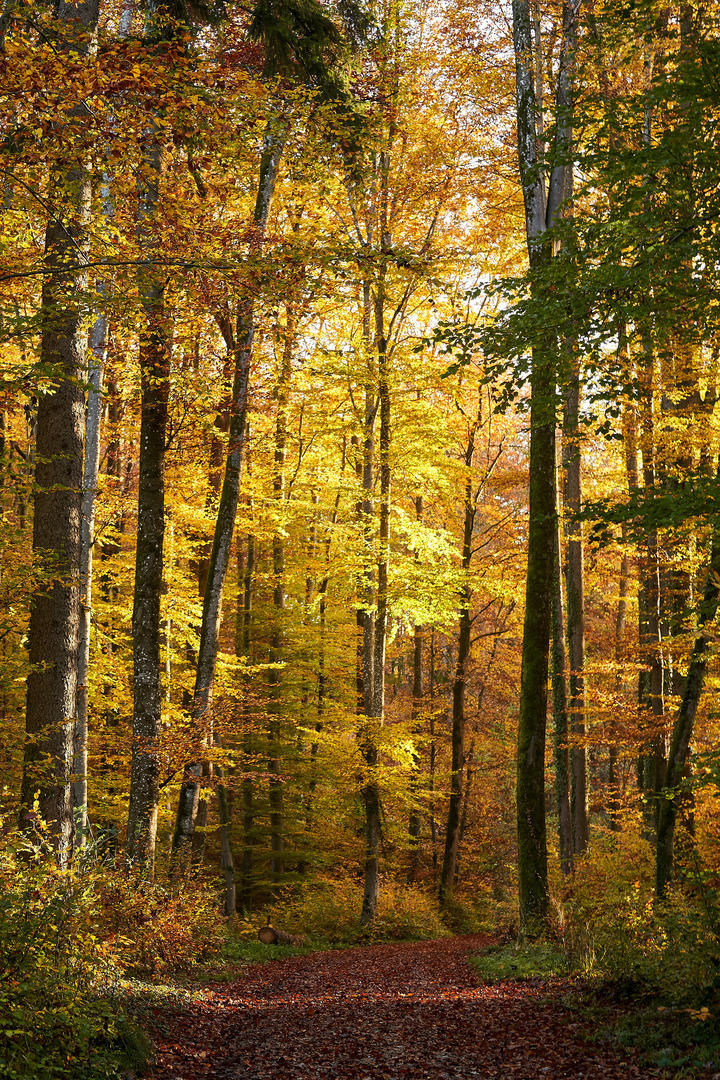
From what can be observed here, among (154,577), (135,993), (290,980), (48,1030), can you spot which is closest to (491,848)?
(290,980)

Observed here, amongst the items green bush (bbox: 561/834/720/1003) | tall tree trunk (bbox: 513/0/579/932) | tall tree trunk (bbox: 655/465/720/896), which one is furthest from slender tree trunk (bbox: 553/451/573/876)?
tall tree trunk (bbox: 655/465/720/896)

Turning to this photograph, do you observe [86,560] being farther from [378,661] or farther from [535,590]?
[378,661]

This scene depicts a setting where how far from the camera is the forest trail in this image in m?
5.30

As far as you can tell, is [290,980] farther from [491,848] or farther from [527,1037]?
[491,848]

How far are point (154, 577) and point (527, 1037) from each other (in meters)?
6.14

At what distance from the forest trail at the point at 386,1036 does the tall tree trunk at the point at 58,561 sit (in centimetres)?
215

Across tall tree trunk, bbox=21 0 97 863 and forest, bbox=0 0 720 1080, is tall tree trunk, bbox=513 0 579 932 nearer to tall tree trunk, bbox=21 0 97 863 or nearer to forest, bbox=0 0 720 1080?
forest, bbox=0 0 720 1080

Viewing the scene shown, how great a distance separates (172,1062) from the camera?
A: 5309mm

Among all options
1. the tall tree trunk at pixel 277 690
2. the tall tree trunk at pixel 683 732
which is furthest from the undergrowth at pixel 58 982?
the tall tree trunk at pixel 277 690

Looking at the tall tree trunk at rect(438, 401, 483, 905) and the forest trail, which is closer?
the forest trail

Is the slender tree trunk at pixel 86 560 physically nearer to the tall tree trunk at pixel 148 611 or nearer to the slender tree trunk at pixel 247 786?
the tall tree trunk at pixel 148 611

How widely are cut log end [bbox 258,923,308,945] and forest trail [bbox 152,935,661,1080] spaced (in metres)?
5.24

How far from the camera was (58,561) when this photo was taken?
694 cm

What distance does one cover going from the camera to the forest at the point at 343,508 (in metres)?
5.63
